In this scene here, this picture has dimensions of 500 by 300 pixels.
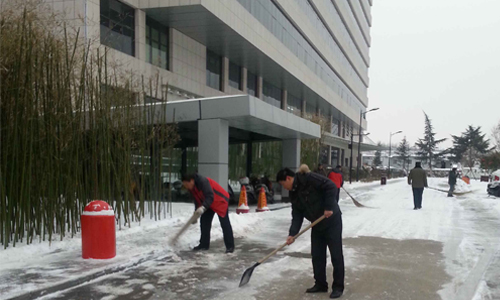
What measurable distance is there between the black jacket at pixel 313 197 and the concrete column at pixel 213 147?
6.90 m

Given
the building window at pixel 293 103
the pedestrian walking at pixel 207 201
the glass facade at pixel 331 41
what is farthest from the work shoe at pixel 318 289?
the building window at pixel 293 103

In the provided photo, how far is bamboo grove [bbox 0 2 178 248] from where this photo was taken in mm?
6023

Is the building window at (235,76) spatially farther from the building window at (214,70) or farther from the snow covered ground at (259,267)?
the snow covered ground at (259,267)

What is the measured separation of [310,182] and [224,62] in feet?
75.3

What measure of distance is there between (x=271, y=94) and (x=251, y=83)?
3994 mm

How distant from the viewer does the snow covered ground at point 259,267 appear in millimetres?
4902

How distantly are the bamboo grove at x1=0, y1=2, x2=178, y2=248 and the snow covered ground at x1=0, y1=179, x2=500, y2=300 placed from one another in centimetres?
53

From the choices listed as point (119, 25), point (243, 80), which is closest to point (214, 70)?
point (243, 80)

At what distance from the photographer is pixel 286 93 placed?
37.5 m

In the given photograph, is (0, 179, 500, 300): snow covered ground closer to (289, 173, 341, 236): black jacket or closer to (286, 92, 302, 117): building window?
(289, 173, 341, 236): black jacket

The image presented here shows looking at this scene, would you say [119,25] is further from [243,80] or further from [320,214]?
[320,214]

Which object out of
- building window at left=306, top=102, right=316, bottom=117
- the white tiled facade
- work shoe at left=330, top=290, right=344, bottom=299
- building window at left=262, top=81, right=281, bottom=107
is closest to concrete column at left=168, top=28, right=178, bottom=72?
the white tiled facade

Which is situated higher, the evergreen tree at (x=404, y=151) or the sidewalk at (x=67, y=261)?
the evergreen tree at (x=404, y=151)

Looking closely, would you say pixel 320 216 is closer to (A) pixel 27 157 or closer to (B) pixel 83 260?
(B) pixel 83 260
